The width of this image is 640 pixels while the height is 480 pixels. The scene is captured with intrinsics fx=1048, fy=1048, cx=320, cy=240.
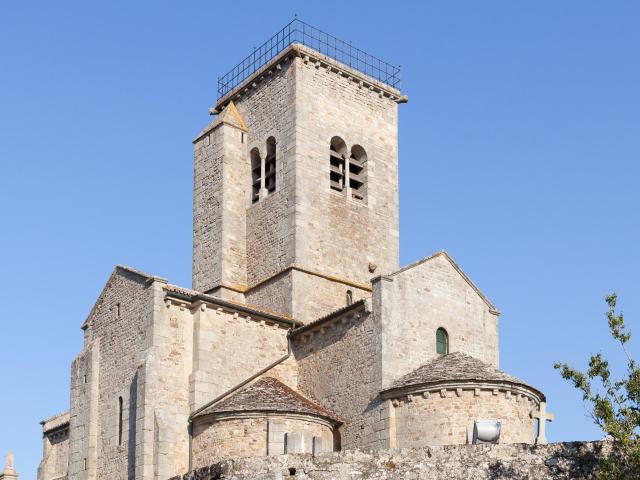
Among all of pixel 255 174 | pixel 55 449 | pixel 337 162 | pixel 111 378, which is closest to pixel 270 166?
pixel 255 174

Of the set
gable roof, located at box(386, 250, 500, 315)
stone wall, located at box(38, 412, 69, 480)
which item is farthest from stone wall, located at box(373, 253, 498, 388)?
stone wall, located at box(38, 412, 69, 480)

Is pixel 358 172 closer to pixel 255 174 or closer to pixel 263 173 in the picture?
pixel 263 173

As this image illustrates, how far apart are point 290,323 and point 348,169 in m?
6.89

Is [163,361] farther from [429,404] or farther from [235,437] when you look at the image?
[429,404]

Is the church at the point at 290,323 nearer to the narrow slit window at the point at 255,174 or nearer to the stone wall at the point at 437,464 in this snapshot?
the narrow slit window at the point at 255,174

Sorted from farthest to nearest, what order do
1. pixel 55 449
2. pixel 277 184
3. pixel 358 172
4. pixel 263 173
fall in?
pixel 55 449, pixel 358 172, pixel 263 173, pixel 277 184

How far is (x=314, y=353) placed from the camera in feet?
104

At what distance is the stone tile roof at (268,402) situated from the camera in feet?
91.9

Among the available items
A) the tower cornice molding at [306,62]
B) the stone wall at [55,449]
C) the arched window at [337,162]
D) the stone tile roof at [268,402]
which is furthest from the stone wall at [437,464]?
the stone wall at [55,449]

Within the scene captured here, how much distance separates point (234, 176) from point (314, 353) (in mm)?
8554

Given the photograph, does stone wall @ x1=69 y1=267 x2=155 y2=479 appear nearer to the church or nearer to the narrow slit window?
the church

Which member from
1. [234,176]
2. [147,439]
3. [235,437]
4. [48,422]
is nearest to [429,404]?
[235,437]

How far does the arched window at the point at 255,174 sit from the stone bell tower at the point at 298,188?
0.12 ft

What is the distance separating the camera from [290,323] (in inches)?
1297
